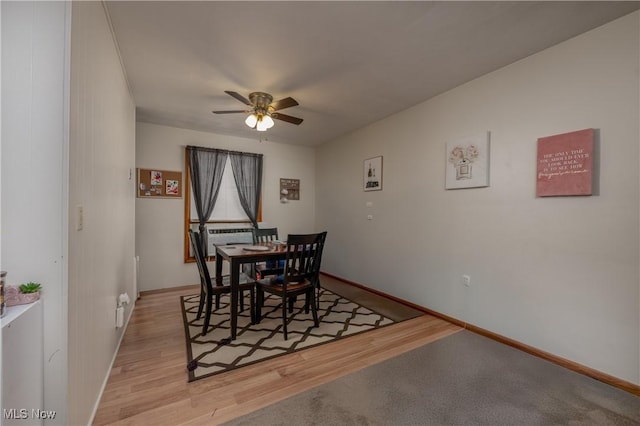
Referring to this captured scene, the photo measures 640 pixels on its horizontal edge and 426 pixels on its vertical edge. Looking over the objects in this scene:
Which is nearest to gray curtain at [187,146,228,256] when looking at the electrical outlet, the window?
the window

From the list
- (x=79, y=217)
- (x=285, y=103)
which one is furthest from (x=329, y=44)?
(x=79, y=217)

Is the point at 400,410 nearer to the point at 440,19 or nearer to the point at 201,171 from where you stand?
the point at 440,19

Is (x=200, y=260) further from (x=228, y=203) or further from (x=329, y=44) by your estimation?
(x=329, y=44)

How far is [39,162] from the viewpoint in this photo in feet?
3.67

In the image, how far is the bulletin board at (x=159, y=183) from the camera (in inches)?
155

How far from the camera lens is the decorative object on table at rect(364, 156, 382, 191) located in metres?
3.94

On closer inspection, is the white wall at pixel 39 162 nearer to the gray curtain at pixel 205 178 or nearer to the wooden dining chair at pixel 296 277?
the wooden dining chair at pixel 296 277

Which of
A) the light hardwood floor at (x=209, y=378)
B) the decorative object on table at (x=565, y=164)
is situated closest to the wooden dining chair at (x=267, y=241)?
the light hardwood floor at (x=209, y=378)

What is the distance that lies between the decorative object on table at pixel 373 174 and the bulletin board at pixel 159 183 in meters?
2.92

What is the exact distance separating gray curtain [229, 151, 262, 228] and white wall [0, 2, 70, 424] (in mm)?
3394

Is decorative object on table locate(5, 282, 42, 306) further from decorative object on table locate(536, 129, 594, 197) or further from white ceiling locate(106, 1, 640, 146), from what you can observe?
decorative object on table locate(536, 129, 594, 197)

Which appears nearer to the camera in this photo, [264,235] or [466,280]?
[466,280]

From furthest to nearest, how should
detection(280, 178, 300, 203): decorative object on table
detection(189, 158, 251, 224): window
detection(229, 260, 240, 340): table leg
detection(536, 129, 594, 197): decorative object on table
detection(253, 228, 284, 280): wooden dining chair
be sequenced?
detection(280, 178, 300, 203): decorative object on table < detection(189, 158, 251, 224): window < detection(253, 228, 284, 280): wooden dining chair < detection(229, 260, 240, 340): table leg < detection(536, 129, 594, 197): decorative object on table

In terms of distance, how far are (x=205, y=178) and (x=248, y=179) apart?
2.30 ft
